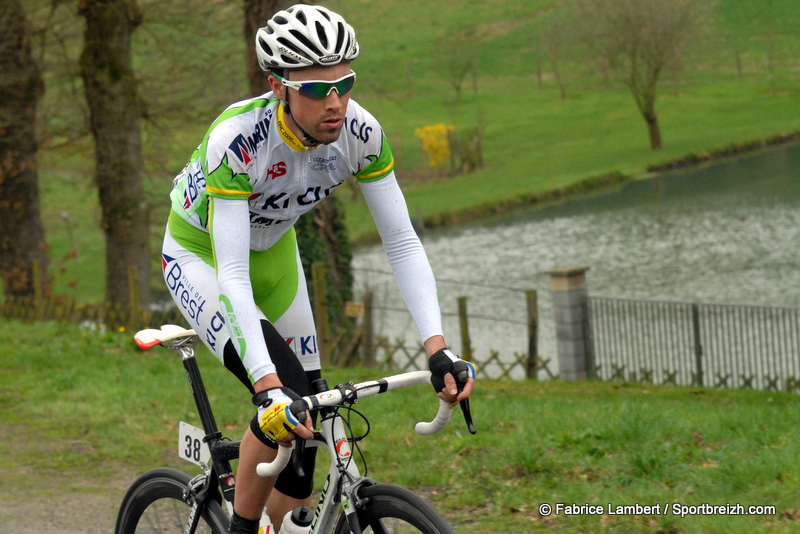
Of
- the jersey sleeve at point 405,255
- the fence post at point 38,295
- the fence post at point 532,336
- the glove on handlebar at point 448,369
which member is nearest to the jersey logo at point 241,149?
the jersey sleeve at point 405,255

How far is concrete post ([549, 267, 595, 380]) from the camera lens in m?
14.9

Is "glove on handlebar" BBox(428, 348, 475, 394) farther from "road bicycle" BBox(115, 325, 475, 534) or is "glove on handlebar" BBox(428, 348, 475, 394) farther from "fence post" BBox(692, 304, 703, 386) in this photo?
"fence post" BBox(692, 304, 703, 386)

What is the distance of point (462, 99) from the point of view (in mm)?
65250

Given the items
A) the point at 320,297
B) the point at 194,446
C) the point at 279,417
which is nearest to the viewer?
the point at 279,417

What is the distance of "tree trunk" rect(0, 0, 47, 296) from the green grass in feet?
33.5

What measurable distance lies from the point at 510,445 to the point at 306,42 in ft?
12.3

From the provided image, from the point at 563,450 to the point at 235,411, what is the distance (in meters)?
3.37

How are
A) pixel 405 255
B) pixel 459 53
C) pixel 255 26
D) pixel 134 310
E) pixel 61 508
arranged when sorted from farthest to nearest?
pixel 459 53
pixel 134 310
pixel 255 26
pixel 61 508
pixel 405 255

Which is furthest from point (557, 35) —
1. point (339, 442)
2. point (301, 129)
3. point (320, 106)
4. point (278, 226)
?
point (339, 442)

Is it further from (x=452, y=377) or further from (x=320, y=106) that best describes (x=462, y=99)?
(x=452, y=377)

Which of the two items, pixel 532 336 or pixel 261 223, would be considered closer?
pixel 261 223

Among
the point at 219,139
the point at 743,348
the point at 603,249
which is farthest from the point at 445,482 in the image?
the point at 603,249

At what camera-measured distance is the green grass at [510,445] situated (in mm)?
4996

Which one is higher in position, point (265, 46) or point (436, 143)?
point (436, 143)
